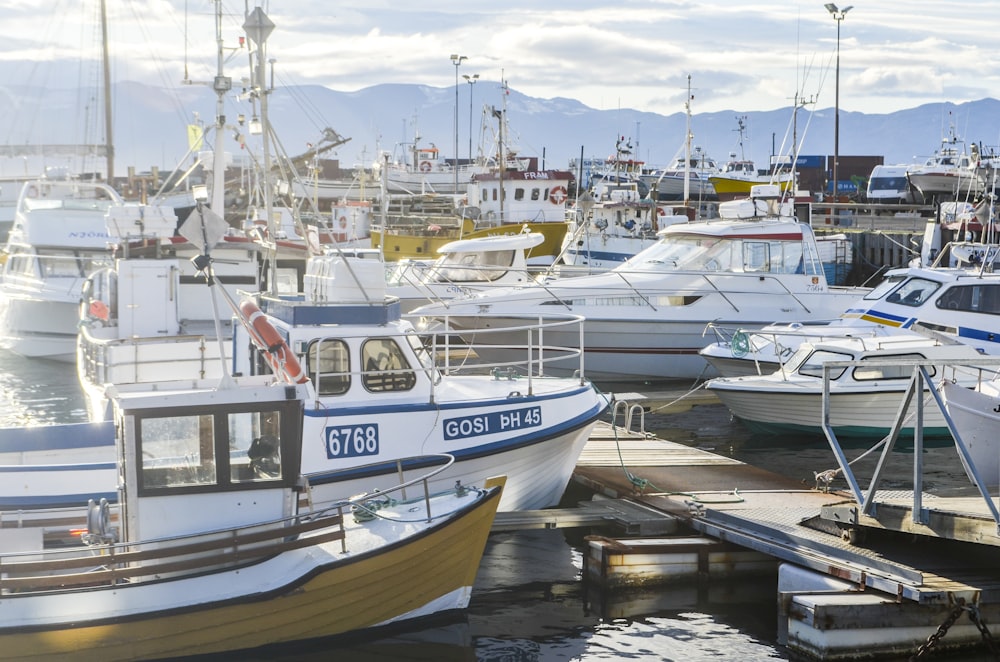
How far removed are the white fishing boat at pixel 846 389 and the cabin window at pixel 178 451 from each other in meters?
10.3

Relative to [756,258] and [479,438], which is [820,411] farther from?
[479,438]

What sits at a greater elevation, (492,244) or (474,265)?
(492,244)

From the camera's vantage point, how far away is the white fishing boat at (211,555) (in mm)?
8719

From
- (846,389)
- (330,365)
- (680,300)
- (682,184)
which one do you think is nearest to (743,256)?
(680,300)

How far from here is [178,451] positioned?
9055 millimetres

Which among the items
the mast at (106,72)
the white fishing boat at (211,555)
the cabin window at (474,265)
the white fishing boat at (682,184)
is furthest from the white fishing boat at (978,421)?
the white fishing boat at (682,184)

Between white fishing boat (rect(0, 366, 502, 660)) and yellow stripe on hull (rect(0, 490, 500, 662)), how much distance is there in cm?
1

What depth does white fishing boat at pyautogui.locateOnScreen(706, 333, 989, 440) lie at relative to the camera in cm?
1694

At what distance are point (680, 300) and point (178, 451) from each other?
49.9 feet

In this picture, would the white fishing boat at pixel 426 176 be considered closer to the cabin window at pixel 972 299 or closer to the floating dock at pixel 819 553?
the cabin window at pixel 972 299

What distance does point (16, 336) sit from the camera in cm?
2725

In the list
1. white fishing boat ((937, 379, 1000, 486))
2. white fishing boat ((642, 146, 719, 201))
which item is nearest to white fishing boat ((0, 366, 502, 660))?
white fishing boat ((937, 379, 1000, 486))

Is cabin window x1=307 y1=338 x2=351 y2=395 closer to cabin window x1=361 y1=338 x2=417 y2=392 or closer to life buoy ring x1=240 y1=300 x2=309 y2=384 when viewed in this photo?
cabin window x1=361 y1=338 x2=417 y2=392

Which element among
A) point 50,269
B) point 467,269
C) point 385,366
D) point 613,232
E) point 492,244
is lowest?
point 385,366
